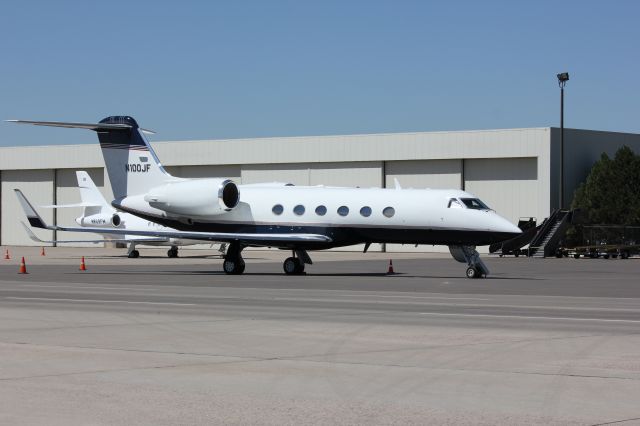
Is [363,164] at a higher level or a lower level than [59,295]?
higher

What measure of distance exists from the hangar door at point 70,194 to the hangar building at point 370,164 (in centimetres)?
8

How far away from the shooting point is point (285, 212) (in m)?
37.0

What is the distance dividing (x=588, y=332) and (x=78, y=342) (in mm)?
7493

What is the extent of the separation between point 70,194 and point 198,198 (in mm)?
48393

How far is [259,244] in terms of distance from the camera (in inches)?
1412

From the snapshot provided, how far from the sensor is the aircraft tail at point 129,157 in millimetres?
38531

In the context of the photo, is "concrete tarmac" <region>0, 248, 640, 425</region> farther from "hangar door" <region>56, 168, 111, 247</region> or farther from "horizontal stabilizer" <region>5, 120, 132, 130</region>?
"hangar door" <region>56, 168, 111, 247</region>

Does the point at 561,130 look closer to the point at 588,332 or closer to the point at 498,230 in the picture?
the point at 498,230

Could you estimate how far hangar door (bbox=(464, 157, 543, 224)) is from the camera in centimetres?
6712

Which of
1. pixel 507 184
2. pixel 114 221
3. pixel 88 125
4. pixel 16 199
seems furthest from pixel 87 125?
pixel 16 199

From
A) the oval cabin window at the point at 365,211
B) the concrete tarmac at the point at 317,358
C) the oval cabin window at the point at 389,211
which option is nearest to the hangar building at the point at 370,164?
the oval cabin window at the point at 365,211

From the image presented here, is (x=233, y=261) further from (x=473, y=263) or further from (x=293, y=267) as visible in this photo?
(x=473, y=263)

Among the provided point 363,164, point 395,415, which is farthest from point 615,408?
point 363,164

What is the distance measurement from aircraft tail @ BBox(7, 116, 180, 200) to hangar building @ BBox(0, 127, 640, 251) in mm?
33665
